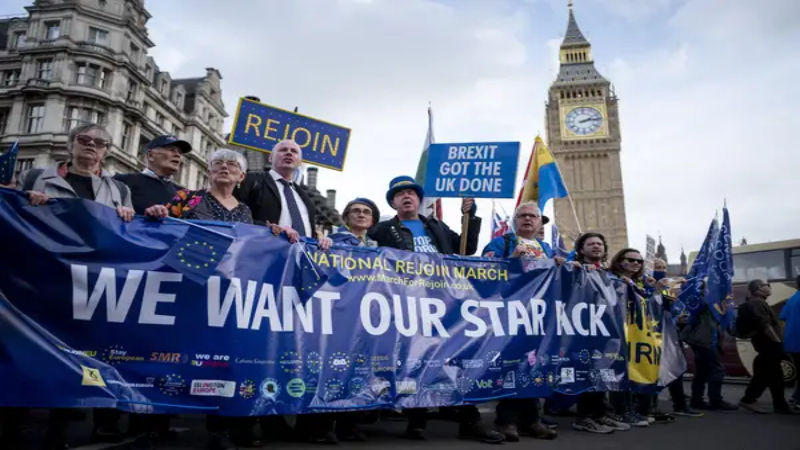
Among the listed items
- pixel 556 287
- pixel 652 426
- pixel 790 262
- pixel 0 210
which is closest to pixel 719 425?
pixel 652 426

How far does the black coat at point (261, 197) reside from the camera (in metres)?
4.27

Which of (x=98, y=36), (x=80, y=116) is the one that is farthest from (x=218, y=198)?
(x=98, y=36)

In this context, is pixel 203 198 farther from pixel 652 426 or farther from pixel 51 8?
pixel 51 8

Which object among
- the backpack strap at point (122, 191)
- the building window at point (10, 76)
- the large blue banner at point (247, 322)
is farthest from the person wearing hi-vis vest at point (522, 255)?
the building window at point (10, 76)

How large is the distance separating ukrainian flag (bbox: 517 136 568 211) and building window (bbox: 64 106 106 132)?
1129 inches

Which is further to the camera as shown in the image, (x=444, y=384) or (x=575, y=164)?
(x=575, y=164)

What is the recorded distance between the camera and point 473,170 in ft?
19.9

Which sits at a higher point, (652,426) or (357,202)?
(357,202)

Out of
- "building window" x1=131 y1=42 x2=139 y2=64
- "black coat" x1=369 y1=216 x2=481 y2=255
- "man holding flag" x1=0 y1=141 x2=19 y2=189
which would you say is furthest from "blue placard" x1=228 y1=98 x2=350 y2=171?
"building window" x1=131 y1=42 x2=139 y2=64

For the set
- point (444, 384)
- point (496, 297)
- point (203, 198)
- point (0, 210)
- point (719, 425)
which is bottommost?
point (719, 425)

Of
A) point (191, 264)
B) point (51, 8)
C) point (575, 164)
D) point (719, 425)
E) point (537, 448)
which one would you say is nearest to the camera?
point (191, 264)

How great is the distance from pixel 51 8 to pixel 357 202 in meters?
35.0

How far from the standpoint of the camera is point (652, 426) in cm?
493

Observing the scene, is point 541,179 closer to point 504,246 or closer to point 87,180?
point 504,246
